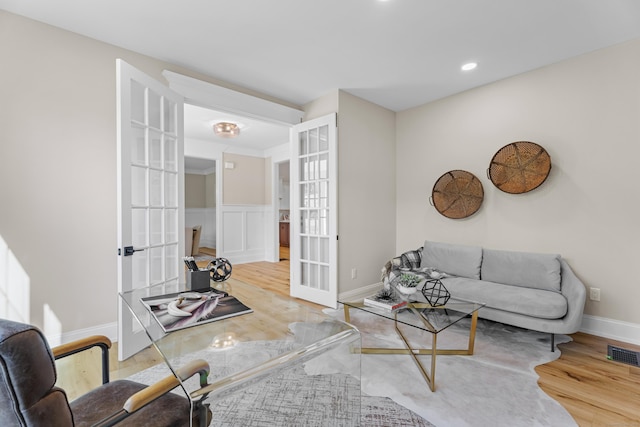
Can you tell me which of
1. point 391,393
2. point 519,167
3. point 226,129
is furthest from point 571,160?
point 226,129

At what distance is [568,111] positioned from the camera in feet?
9.51

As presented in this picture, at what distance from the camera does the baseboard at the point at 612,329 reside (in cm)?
252

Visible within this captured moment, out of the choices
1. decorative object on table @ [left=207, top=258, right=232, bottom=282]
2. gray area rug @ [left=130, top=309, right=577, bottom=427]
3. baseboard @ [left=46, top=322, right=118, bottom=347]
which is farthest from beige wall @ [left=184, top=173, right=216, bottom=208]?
gray area rug @ [left=130, top=309, right=577, bottom=427]

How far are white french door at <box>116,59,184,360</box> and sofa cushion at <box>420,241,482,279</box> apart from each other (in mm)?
2745

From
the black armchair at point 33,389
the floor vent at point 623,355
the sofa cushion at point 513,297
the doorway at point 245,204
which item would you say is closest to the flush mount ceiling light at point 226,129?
the doorway at point 245,204

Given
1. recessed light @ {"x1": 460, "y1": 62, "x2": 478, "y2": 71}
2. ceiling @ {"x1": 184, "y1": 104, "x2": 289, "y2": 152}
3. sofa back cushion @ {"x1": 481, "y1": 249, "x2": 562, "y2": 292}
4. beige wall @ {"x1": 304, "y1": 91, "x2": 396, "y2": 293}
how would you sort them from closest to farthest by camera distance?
sofa back cushion @ {"x1": 481, "y1": 249, "x2": 562, "y2": 292}
recessed light @ {"x1": 460, "y1": 62, "x2": 478, "y2": 71}
beige wall @ {"x1": 304, "y1": 91, "x2": 396, "y2": 293}
ceiling @ {"x1": 184, "y1": 104, "x2": 289, "y2": 152}

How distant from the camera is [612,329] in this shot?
2613mm

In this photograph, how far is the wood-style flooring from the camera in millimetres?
1643

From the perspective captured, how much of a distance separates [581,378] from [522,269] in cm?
108

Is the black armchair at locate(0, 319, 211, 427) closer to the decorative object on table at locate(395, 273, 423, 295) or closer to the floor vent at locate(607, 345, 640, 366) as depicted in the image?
the decorative object on table at locate(395, 273, 423, 295)

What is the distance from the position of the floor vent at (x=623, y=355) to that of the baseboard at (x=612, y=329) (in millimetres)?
234

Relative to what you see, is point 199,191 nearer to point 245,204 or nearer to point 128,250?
point 245,204

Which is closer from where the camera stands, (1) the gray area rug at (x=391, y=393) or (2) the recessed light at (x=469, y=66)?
(1) the gray area rug at (x=391, y=393)

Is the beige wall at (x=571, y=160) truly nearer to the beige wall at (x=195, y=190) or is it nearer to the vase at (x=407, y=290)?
the vase at (x=407, y=290)
